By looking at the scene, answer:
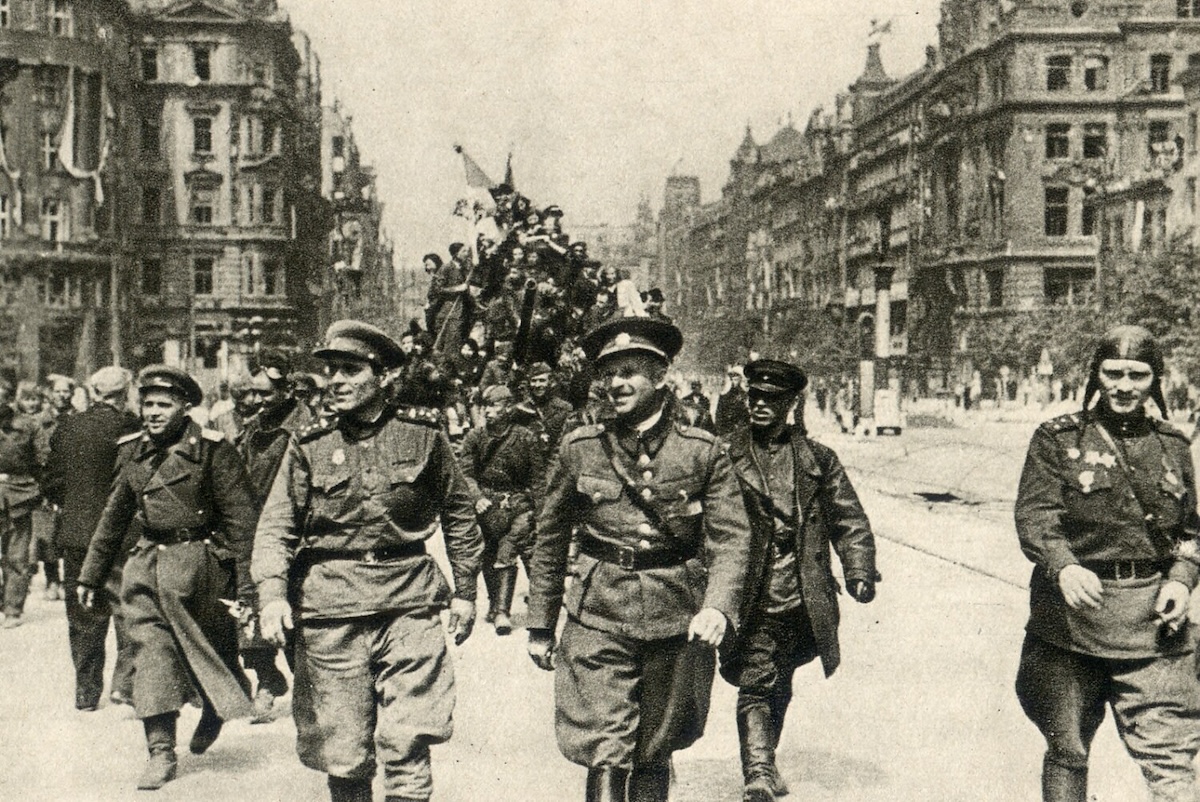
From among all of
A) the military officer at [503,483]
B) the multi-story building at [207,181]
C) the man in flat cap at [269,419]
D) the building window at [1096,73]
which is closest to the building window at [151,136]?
the multi-story building at [207,181]

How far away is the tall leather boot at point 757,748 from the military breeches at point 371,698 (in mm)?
1307

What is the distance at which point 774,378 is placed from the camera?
6121mm

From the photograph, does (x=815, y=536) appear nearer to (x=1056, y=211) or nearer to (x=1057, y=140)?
(x=1056, y=211)

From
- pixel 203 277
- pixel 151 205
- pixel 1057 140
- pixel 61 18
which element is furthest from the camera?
pixel 1057 140

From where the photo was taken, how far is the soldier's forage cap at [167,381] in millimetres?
6477

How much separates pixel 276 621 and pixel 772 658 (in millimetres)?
2116

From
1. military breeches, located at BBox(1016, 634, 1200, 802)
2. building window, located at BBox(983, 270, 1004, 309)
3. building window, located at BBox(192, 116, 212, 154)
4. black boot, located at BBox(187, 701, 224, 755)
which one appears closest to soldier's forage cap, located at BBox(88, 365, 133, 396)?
black boot, located at BBox(187, 701, 224, 755)

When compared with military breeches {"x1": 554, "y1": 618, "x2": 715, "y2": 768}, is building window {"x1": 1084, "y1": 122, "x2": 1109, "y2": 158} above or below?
above

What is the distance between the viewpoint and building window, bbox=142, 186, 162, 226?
6284 centimetres

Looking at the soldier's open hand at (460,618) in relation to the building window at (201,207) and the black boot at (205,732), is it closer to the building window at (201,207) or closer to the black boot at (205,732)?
the black boot at (205,732)

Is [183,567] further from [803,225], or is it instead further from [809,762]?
[803,225]

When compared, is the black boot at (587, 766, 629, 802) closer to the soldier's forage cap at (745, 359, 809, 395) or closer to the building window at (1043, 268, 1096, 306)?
the soldier's forage cap at (745, 359, 809, 395)

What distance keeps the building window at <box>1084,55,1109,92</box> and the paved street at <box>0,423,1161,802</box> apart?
57.4 meters

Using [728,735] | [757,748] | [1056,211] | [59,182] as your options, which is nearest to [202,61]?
[59,182]
